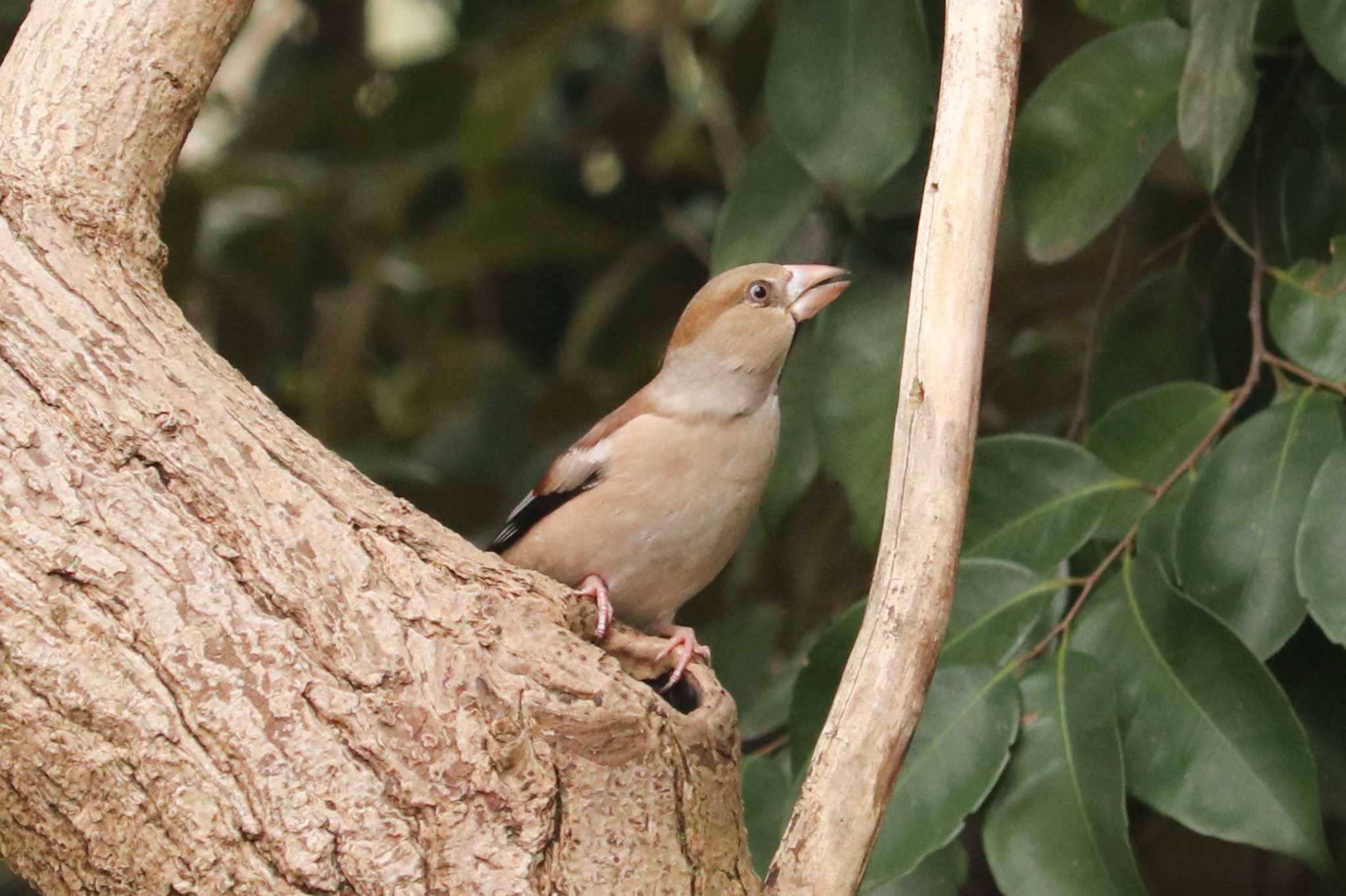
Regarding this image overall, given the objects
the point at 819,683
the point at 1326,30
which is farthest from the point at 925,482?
the point at 1326,30

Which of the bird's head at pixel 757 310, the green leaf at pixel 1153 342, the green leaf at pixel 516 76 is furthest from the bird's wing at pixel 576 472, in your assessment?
the green leaf at pixel 516 76

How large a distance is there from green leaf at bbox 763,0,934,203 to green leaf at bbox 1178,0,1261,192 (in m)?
0.51

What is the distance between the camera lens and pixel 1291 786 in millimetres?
2465

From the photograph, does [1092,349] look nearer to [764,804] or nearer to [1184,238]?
[1184,238]

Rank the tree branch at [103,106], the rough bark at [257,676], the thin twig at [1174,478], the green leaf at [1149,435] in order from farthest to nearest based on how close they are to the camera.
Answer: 1. the green leaf at [1149,435]
2. the thin twig at [1174,478]
3. the tree branch at [103,106]
4. the rough bark at [257,676]

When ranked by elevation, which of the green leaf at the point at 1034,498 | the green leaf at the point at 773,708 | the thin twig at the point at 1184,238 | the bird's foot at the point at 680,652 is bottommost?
the green leaf at the point at 773,708

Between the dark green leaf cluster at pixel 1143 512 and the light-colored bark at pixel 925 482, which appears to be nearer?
the light-colored bark at pixel 925 482

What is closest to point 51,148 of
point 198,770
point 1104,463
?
point 198,770

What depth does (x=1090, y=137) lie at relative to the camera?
304 centimetres

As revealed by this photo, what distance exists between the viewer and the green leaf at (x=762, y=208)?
3344mm

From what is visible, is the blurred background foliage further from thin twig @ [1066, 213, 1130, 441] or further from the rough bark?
the rough bark

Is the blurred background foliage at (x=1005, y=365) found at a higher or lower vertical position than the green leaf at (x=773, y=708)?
higher

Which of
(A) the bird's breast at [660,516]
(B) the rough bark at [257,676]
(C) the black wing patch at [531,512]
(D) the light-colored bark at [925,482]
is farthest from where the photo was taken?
(C) the black wing patch at [531,512]

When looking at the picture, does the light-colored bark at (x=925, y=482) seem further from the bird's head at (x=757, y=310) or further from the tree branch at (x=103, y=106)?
the tree branch at (x=103, y=106)
